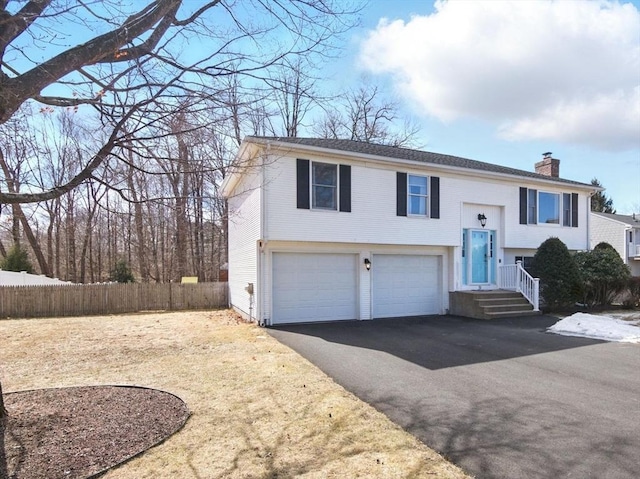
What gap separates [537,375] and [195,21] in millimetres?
6921

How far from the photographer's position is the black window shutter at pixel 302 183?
10.9 m

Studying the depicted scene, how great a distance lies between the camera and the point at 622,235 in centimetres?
2984

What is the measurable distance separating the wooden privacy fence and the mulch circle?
1048cm

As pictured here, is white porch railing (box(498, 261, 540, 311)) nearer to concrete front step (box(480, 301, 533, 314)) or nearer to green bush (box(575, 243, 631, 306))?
concrete front step (box(480, 301, 533, 314))

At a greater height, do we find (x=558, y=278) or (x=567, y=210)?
(x=567, y=210)

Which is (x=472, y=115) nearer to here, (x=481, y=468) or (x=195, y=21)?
(x=195, y=21)

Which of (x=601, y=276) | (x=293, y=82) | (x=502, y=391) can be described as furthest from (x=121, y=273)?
(x=601, y=276)

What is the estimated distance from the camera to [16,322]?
1235cm

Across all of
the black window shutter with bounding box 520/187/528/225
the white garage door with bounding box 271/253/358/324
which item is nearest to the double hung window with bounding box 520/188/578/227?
the black window shutter with bounding box 520/187/528/225

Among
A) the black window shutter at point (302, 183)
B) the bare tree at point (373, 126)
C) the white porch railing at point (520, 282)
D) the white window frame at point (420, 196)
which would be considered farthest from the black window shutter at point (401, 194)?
the bare tree at point (373, 126)

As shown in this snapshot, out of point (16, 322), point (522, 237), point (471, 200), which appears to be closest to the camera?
point (16, 322)

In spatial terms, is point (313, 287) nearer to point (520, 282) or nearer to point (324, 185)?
point (324, 185)

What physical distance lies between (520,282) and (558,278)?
3.81ft

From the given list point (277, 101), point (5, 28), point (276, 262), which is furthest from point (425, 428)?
point (276, 262)
